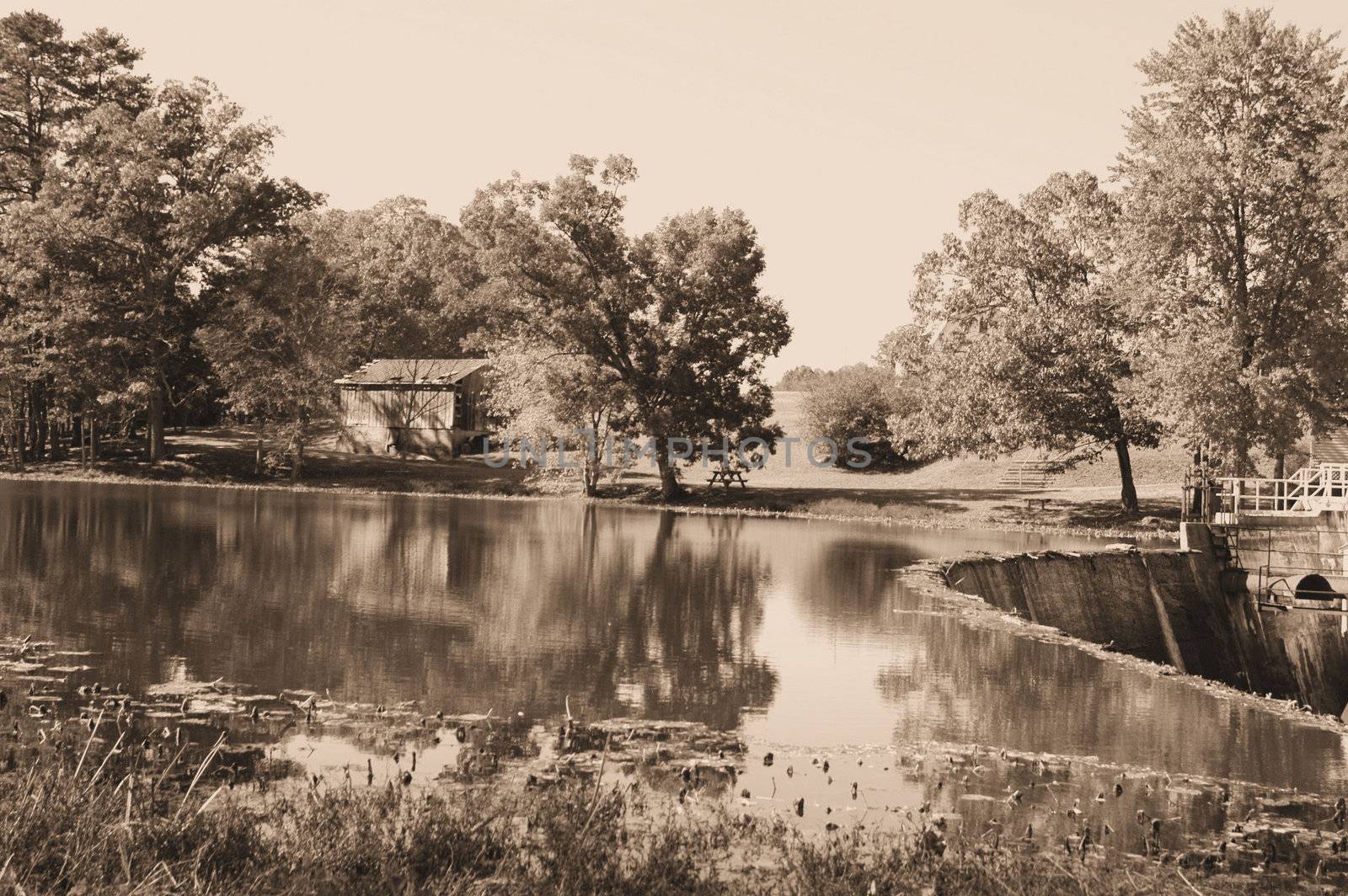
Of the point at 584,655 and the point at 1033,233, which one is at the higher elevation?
the point at 1033,233

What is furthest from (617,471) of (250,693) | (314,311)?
(250,693)

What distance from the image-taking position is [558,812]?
881 centimetres

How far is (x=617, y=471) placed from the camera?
5591cm

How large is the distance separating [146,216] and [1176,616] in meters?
43.9

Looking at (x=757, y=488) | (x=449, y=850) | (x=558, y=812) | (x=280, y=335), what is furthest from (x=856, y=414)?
(x=449, y=850)

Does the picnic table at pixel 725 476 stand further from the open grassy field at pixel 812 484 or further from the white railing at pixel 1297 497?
the white railing at pixel 1297 497

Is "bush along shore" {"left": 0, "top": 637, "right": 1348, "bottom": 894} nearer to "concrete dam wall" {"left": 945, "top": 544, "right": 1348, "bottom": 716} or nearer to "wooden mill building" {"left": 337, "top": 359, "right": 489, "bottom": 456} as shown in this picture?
"concrete dam wall" {"left": 945, "top": 544, "right": 1348, "bottom": 716}

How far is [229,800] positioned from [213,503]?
3669 cm

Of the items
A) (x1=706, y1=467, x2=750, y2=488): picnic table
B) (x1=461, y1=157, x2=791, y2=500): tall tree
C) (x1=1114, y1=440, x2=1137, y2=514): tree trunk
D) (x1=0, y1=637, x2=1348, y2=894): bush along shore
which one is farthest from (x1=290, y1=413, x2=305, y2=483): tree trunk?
(x1=0, y1=637, x2=1348, y2=894): bush along shore

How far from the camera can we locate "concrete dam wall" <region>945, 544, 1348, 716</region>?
25.8 m

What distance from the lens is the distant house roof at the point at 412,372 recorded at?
70.2 m

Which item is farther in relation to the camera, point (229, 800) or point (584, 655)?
point (584, 655)

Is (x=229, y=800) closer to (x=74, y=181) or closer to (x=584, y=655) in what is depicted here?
(x=584, y=655)

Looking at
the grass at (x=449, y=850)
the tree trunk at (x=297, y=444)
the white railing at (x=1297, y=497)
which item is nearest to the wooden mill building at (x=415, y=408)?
the tree trunk at (x=297, y=444)
